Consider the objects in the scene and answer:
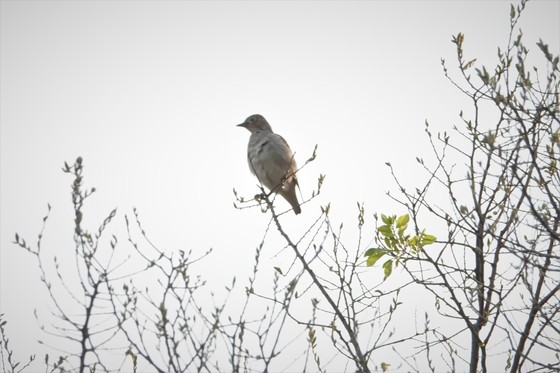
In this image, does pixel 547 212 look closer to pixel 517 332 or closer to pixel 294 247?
pixel 517 332

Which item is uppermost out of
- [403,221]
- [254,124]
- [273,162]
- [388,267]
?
[254,124]

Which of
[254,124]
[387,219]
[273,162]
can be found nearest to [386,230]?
[387,219]

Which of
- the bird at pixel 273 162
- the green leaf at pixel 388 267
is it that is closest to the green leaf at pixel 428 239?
the green leaf at pixel 388 267

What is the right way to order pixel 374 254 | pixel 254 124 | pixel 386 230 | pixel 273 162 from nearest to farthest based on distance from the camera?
pixel 374 254
pixel 386 230
pixel 273 162
pixel 254 124

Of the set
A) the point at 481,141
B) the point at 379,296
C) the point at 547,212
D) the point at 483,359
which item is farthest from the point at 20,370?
the point at 547,212

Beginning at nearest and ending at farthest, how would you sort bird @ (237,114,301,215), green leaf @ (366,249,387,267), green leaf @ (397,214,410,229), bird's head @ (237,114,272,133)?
green leaf @ (366,249,387,267)
green leaf @ (397,214,410,229)
bird @ (237,114,301,215)
bird's head @ (237,114,272,133)

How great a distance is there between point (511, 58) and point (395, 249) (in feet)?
5.96

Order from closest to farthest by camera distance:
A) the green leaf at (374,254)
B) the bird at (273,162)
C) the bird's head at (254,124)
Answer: the green leaf at (374,254), the bird at (273,162), the bird's head at (254,124)

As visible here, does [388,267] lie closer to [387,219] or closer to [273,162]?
[387,219]

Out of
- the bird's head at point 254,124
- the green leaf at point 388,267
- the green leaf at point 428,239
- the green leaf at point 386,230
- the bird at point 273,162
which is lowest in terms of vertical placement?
the green leaf at point 388,267

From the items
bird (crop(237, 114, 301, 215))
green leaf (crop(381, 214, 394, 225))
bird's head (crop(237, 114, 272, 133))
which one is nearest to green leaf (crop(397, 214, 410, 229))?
green leaf (crop(381, 214, 394, 225))

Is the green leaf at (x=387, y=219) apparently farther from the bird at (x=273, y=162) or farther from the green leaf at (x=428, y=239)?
the bird at (x=273, y=162)

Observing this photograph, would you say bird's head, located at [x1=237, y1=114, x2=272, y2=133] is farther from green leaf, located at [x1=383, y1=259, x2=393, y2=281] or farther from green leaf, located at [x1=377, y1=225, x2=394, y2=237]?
green leaf, located at [x1=383, y1=259, x2=393, y2=281]

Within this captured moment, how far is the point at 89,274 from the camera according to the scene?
3236 mm
